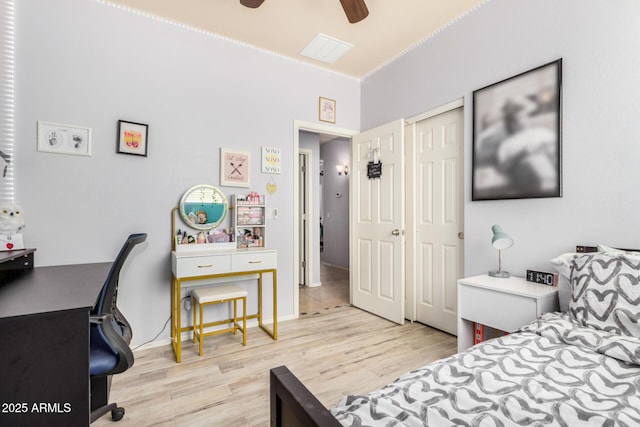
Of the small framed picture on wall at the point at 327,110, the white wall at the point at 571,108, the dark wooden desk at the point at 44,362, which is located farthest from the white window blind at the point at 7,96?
the white wall at the point at 571,108

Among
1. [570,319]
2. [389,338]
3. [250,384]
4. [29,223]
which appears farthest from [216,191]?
[570,319]

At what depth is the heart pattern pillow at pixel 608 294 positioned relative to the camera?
128cm

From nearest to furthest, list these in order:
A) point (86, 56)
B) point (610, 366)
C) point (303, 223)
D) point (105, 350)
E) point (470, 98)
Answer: point (610, 366) → point (105, 350) → point (86, 56) → point (470, 98) → point (303, 223)

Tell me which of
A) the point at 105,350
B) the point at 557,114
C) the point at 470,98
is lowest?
the point at 105,350

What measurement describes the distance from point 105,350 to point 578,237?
2.71 meters

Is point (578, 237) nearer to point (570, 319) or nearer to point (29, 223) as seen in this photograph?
point (570, 319)

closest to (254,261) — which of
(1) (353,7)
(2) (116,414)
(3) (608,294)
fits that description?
(2) (116,414)

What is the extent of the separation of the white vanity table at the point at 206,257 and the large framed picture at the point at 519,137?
195cm

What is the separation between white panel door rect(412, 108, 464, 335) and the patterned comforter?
5.10 ft

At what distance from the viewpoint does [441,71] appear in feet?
9.26

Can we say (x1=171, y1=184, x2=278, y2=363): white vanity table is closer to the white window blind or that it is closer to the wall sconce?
the white window blind

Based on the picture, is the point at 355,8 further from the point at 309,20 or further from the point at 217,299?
the point at 217,299

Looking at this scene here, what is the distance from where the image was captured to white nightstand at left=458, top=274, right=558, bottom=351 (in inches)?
70.1

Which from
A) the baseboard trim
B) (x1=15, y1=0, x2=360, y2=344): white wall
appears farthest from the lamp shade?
the baseboard trim
